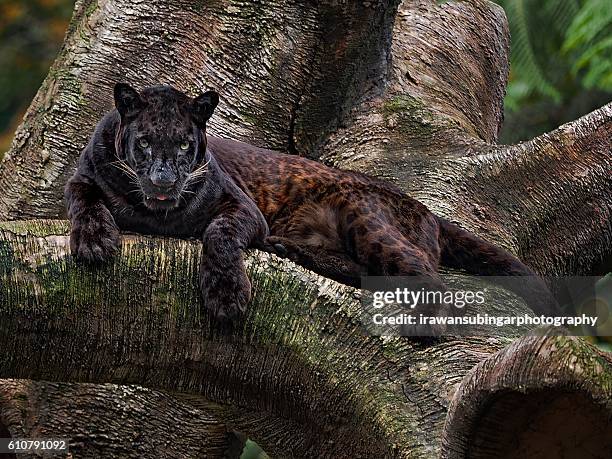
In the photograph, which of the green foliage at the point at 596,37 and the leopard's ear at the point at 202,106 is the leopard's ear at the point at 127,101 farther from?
the green foliage at the point at 596,37

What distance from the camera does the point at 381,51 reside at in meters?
6.27

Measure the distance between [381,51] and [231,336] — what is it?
2921mm

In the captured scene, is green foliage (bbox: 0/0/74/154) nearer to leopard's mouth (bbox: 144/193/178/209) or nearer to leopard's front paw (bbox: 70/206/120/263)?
leopard's mouth (bbox: 144/193/178/209)

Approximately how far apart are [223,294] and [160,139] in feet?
2.23

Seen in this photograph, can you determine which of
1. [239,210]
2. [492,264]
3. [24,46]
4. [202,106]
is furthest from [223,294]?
[24,46]

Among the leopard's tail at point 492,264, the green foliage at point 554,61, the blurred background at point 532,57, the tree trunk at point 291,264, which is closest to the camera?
the tree trunk at point 291,264

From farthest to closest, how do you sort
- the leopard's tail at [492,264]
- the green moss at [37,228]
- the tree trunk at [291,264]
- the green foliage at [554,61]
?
the green foliage at [554,61] < the leopard's tail at [492,264] < the green moss at [37,228] < the tree trunk at [291,264]

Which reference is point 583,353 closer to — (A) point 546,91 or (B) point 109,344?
(B) point 109,344

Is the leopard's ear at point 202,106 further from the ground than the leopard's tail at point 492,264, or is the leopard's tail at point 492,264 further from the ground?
the leopard's ear at point 202,106

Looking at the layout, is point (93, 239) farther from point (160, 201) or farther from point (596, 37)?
point (596, 37)

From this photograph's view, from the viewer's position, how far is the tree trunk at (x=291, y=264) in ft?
11.9

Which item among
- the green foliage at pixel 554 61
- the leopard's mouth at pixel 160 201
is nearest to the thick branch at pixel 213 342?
the leopard's mouth at pixel 160 201

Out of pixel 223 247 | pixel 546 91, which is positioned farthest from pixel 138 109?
pixel 546 91

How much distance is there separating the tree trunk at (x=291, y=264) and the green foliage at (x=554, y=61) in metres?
0.68
